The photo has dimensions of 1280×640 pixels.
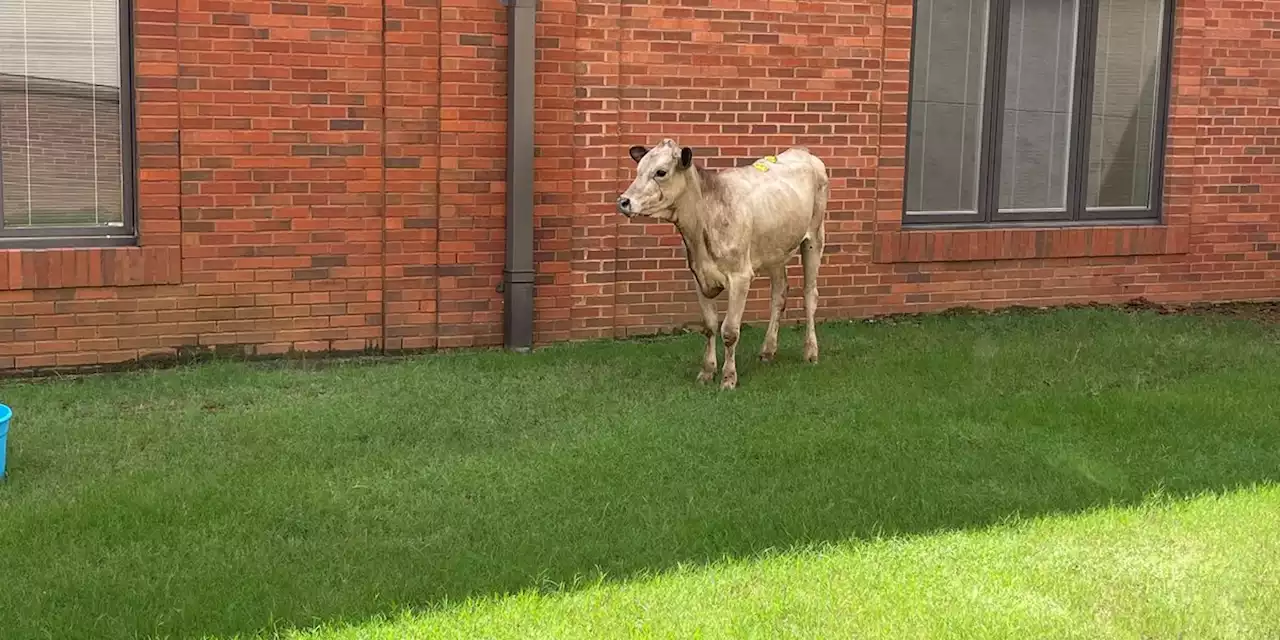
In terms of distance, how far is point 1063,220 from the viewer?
1074 cm

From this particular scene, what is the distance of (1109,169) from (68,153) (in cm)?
744

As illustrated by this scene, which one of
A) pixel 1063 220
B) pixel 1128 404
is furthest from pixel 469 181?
pixel 1063 220

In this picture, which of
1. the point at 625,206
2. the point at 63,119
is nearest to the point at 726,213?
the point at 625,206

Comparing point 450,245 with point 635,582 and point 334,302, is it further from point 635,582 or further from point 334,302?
point 635,582

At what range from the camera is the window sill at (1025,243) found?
10.0 metres

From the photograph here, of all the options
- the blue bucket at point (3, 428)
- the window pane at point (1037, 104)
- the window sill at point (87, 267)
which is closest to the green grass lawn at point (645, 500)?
the blue bucket at point (3, 428)

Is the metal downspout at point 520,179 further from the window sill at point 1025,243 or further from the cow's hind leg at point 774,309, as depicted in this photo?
the window sill at point 1025,243

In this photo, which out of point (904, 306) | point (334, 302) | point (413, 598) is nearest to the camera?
point (413, 598)

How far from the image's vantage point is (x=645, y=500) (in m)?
5.66

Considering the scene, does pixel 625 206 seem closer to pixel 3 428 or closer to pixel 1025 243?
pixel 3 428

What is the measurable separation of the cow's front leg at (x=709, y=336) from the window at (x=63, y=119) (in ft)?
10.8

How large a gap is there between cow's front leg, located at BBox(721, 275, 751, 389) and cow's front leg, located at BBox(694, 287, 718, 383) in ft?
0.42

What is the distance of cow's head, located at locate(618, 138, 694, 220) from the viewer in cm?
714

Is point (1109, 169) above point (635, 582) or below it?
above
